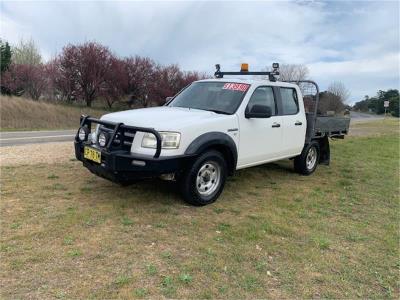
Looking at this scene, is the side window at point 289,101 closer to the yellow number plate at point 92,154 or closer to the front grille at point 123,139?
the front grille at point 123,139

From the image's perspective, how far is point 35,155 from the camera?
27.8ft

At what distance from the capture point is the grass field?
126 inches

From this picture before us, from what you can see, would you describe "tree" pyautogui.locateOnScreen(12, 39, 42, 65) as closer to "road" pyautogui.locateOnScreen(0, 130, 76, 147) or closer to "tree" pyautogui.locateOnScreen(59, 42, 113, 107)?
"tree" pyautogui.locateOnScreen(59, 42, 113, 107)

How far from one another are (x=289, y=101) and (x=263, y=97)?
3.03ft

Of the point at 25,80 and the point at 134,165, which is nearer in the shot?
the point at 134,165

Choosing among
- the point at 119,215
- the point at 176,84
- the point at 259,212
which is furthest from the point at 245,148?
the point at 176,84

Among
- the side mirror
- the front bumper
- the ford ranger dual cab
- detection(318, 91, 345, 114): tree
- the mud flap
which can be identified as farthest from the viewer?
detection(318, 91, 345, 114): tree

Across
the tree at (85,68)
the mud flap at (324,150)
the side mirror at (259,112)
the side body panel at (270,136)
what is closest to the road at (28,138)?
the side body panel at (270,136)

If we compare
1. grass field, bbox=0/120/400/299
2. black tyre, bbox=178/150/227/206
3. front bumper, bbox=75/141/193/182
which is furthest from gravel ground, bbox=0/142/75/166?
black tyre, bbox=178/150/227/206

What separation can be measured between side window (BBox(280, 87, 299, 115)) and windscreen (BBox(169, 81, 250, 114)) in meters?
1.11

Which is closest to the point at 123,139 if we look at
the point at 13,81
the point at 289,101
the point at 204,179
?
the point at 204,179

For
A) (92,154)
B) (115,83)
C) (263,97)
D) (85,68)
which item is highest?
(85,68)

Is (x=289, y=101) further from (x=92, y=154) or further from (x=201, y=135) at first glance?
(x=92, y=154)

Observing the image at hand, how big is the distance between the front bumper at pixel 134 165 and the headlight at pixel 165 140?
0.17 m
